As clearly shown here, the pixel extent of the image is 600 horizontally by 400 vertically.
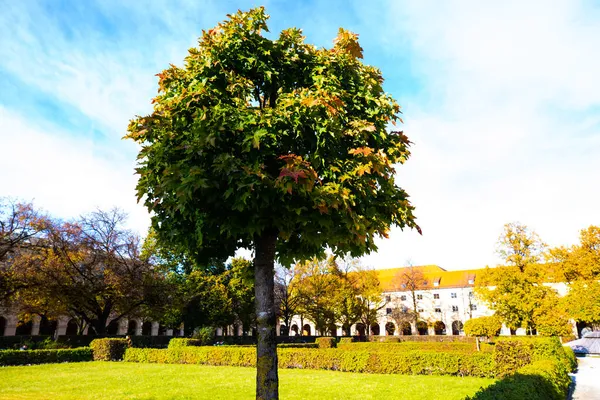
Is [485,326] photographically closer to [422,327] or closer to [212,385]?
[212,385]

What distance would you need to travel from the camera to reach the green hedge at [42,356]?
78.6ft

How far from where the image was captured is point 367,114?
699 cm

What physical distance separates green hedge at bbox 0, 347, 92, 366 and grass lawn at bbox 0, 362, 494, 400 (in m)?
3.60

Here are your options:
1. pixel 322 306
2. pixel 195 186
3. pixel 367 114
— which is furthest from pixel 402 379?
pixel 322 306

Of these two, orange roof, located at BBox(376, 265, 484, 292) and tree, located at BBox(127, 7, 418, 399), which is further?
orange roof, located at BBox(376, 265, 484, 292)

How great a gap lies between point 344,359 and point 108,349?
1842 centimetres

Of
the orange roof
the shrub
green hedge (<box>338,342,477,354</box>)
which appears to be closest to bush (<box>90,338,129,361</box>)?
green hedge (<box>338,342,477,354</box>)

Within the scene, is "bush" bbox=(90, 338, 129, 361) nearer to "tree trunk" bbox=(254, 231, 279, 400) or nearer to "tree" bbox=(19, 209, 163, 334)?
"tree" bbox=(19, 209, 163, 334)

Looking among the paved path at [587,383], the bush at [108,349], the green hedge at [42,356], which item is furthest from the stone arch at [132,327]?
the paved path at [587,383]

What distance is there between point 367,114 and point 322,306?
4560cm

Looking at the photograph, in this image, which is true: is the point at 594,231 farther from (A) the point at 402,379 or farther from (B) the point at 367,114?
(B) the point at 367,114

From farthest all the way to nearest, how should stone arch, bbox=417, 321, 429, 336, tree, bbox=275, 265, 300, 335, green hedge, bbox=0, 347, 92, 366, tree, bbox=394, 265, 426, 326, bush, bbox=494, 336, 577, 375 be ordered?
stone arch, bbox=417, 321, 429, 336, tree, bbox=394, 265, 426, 326, tree, bbox=275, 265, 300, 335, green hedge, bbox=0, 347, 92, 366, bush, bbox=494, 336, 577, 375

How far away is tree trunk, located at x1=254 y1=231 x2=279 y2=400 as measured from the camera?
6.23 metres

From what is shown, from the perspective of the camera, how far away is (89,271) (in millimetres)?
31688
